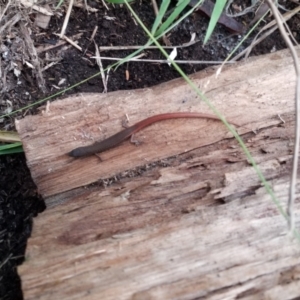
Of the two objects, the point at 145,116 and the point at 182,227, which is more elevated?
the point at 145,116

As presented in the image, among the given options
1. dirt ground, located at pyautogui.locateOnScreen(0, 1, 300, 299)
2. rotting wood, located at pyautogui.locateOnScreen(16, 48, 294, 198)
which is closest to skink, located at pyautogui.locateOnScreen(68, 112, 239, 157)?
rotting wood, located at pyautogui.locateOnScreen(16, 48, 294, 198)

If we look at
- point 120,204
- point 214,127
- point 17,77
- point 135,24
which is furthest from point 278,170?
point 17,77

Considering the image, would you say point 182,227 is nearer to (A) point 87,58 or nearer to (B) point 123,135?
(B) point 123,135

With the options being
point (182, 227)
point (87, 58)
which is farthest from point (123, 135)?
point (87, 58)

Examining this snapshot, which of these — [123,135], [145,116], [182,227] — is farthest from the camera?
[145,116]

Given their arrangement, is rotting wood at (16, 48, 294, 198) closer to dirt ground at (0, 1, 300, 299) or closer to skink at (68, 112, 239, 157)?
skink at (68, 112, 239, 157)

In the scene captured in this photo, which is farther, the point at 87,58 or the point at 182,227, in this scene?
the point at 87,58

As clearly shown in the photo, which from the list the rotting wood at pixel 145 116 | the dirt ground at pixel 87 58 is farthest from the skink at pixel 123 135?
the dirt ground at pixel 87 58
